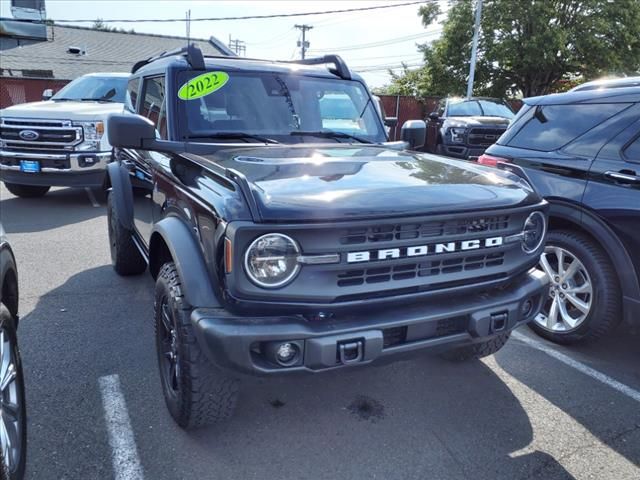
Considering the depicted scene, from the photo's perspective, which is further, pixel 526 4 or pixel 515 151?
pixel 526 4

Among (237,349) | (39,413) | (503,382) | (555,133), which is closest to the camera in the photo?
(237,349)

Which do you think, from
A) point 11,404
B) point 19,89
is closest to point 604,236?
point 11,404

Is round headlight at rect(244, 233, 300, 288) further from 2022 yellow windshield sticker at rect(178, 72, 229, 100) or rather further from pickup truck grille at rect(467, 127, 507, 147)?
pickup truck grille at rect(467, 127, 507, 147)

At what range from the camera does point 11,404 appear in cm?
214

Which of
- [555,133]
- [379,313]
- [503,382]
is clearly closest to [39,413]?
[379,313]

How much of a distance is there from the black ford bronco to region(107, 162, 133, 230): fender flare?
0.99 meters

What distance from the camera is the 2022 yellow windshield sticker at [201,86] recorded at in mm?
3258

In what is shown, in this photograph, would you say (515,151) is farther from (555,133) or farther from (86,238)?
(86,238)

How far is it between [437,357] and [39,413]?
2.50 meters

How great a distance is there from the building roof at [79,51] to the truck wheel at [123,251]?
28628 mm

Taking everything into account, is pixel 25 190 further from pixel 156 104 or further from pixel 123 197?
pixel 156 104

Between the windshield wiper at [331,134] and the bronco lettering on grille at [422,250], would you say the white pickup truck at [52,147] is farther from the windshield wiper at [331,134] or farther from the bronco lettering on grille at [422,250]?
the bronco lettering on grille at [422,250]

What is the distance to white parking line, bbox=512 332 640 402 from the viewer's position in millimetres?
3188

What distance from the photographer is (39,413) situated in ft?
9.26
